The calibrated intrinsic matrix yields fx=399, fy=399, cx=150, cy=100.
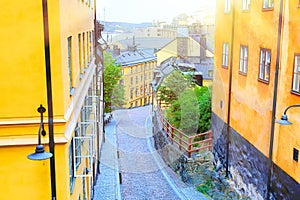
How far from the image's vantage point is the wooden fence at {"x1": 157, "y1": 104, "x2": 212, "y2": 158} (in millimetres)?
12420

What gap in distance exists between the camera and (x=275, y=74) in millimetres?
8180

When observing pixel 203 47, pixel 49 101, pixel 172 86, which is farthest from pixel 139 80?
pixel 49 101

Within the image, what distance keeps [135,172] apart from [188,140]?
197 cm

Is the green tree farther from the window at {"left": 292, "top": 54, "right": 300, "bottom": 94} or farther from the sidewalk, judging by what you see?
the window at {"left": 292, "top": 54, "right": 300, "bottom": 94}

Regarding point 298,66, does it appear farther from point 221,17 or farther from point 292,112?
point 221,17

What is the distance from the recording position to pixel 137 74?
1032 inches

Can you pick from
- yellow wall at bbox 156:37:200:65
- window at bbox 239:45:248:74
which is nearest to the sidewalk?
window at bbox 239:45:248:74

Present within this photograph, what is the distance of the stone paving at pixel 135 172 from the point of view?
421 inches

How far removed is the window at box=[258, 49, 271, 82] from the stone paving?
3.65m

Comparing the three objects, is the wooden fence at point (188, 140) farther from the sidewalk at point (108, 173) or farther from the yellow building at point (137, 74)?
the yellow building at point (137, 74)

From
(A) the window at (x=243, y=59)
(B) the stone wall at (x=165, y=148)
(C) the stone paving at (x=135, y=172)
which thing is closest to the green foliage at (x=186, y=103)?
(B) the stone wall at (x=165, y=148)

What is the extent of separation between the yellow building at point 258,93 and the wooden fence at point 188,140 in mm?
669

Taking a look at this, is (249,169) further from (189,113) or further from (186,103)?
(186,103)

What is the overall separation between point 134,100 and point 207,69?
8.30 metres
